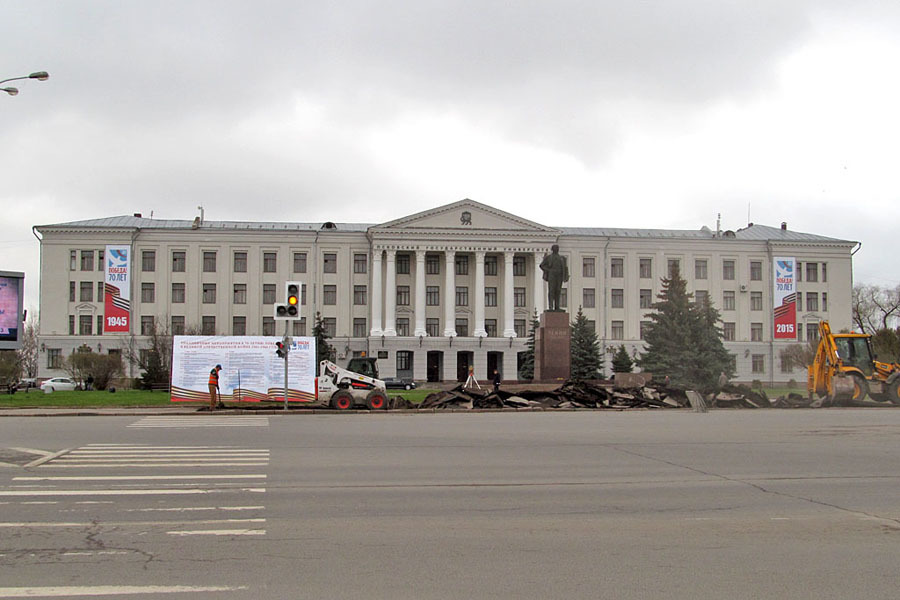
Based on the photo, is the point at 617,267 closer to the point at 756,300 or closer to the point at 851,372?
the point at 756,300

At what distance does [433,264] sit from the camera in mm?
79500

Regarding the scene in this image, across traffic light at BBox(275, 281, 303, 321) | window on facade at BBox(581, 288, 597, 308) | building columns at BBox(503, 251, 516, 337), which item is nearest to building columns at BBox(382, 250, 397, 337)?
building columns at BBox(503, 251, 516, 337)

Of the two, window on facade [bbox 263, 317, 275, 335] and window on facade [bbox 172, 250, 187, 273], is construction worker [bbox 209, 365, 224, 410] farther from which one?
window on facade [bbox 172, 250, 187, 273]

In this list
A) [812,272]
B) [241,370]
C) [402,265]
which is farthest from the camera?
[812,272]

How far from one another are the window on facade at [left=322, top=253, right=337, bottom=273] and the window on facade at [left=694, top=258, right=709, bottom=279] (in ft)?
115

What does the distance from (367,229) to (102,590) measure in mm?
73618

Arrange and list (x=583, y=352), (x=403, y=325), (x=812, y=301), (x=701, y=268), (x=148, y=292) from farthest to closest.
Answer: (x=812, y=301), (x=701, y=268), (x=403, y=325), (x=148, y=292), (x=583, y=352)

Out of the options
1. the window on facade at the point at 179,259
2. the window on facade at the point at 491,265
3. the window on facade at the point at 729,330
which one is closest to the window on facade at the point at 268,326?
the window on facade at the point at 179,259

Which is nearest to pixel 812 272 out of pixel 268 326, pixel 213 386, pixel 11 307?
pixel 268 326

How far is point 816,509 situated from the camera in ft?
32.0

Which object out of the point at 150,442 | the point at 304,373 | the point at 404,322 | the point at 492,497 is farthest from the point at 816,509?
the point at 404,322

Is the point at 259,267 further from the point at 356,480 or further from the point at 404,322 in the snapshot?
the point at 356,480

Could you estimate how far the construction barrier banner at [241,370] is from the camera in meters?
31.6

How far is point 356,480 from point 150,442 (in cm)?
744
